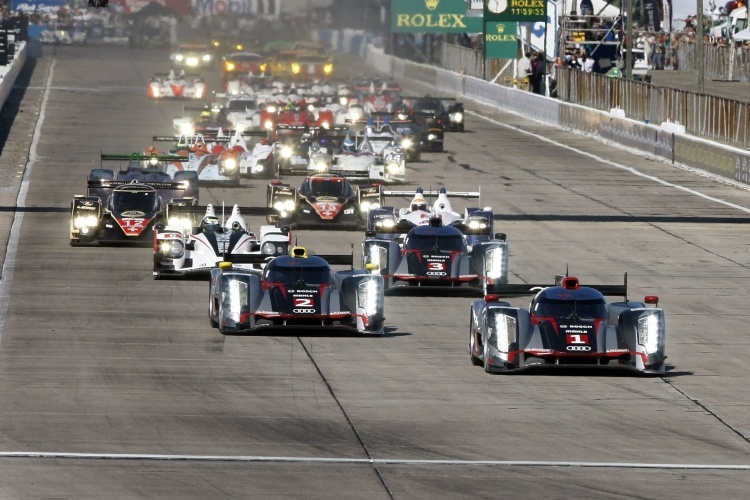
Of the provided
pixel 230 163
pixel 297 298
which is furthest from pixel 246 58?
pixel 297 298

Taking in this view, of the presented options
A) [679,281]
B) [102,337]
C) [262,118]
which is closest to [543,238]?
[679,281]

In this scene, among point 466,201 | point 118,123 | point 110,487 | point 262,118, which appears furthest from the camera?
point 118,123

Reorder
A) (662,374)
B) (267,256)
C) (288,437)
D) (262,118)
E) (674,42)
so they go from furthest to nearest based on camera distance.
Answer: (674,42) < (262,118) < (267,256) < (662,374) < (288,437)

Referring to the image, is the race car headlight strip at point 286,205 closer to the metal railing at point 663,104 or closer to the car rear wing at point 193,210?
the car rear wing at point 193,210

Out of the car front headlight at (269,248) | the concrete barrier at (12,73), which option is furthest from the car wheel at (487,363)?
the concrete barrier at (12,73)

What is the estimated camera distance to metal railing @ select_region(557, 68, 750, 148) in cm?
5622

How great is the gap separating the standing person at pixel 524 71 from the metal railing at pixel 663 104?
7.40 meters

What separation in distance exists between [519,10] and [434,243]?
5860 centimetres

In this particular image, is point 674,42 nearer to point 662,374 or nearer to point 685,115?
point 685,115

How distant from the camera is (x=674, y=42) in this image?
105 meters

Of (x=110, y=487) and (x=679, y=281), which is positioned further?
(x=679, y=281)

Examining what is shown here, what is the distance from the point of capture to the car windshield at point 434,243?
31844mm

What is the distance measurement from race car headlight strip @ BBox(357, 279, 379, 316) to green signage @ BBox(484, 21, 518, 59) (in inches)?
2805

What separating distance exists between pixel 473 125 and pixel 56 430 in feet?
201
